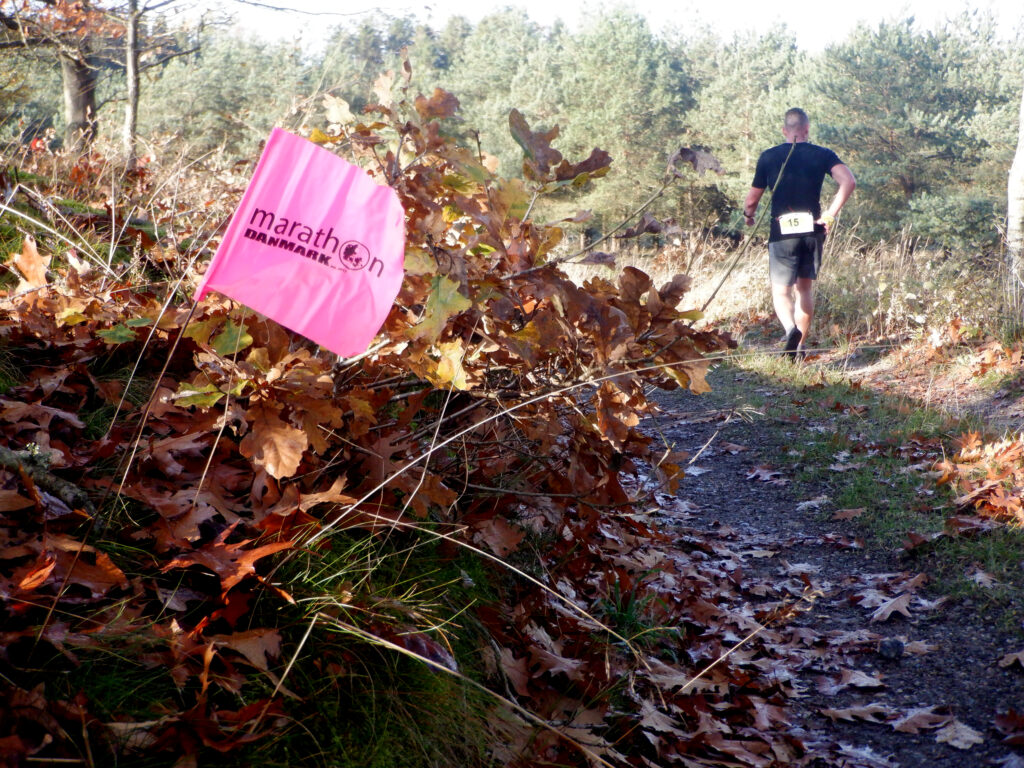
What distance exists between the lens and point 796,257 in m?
6.58

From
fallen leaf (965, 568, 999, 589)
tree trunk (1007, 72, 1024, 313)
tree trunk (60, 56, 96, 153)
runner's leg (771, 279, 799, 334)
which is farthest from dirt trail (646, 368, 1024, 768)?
tree trunk (60, 56, 96, 153)

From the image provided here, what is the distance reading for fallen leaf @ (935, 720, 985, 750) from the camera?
6.69ft

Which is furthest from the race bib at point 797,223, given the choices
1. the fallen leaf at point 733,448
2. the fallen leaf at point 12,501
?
the fallen leaf at point 12,501

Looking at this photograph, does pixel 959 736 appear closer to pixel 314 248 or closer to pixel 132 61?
pixel 314 248

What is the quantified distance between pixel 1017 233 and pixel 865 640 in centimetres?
600

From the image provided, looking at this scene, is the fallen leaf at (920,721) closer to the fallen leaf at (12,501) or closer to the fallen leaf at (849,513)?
the fallen leaf at (849,513)

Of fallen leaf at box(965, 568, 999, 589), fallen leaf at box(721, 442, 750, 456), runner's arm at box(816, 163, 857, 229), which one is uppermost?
runner's arm at box(816, 163, 857, 229)

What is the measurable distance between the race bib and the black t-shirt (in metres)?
0.06

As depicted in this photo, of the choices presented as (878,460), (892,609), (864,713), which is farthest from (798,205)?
(864,713)

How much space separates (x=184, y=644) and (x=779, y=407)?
16.5 ft

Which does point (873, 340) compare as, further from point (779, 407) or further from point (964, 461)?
point (964, 461)

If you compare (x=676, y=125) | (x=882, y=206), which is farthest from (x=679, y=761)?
(x=676, y=125)

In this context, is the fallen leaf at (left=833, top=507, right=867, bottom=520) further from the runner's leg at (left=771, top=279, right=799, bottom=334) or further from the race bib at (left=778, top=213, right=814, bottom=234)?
the race bib at (left=778, top=213, right=814, bottom=234)

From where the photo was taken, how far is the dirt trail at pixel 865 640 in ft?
6.96
